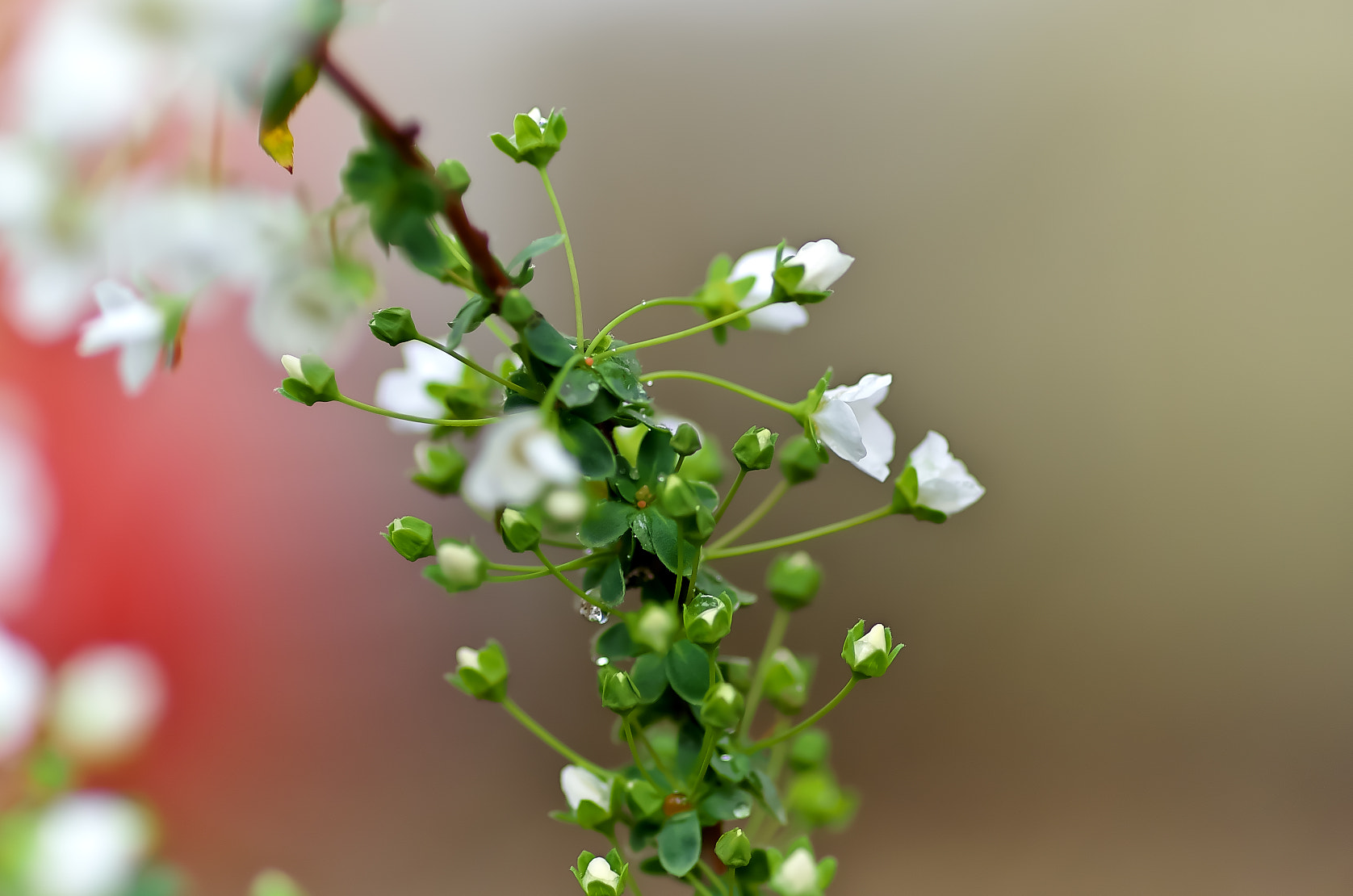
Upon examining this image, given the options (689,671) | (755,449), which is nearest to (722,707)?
(689,671)

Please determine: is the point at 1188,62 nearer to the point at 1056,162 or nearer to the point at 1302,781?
the point at 1056,162

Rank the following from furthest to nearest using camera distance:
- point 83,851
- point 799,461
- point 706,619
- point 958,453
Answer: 1. point 958,453
2. point 799,461
3. point 706,619
4. point 83,851

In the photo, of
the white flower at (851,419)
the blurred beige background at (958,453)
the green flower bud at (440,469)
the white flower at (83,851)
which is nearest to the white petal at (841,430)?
the white flower at (851,419)

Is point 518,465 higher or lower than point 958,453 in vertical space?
higher

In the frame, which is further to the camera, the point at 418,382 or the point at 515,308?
the point at 418,382

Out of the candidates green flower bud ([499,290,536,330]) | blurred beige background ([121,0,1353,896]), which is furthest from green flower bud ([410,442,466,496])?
blurred beige background ([121,0,1353,896])

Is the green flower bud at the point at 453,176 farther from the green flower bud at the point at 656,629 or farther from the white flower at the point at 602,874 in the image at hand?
the white flower at the point at 602,874

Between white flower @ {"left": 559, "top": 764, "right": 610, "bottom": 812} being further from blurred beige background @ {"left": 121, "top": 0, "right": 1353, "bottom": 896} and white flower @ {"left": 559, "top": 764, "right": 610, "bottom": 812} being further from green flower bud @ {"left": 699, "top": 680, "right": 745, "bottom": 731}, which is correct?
A: blurred beige background @ {"left": 121, "top": 0, "right": 1353, "bottom": 896}

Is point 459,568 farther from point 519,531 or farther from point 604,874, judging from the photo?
point 604,874
